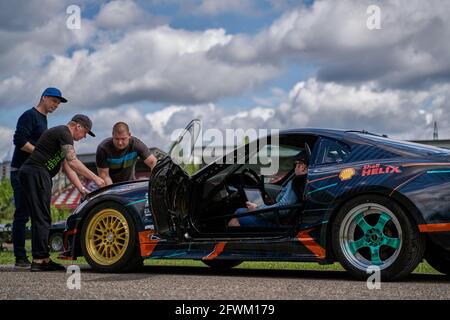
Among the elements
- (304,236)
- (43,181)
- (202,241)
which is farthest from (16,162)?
(304,236)

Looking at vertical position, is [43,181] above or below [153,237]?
above

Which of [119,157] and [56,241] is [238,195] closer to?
[119,157]

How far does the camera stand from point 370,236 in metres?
5.78

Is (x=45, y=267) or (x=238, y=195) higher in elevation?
(x=238, y=195)

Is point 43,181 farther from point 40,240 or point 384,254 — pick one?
point 384,254

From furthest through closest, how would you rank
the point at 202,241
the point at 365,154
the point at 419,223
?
the point at 202,241
the point at 365,154
the point at 419,223

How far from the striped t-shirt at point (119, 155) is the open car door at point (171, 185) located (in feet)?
5.64

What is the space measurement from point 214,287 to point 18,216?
359 cm

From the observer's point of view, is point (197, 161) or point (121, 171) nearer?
point (197, 161)

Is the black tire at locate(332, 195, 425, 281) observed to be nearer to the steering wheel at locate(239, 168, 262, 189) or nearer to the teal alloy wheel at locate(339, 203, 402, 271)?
the teal alloy wheel at locate(339, 203, 402, 271)

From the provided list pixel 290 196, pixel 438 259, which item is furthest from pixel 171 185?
pixel 438 259

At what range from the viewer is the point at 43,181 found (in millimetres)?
7578

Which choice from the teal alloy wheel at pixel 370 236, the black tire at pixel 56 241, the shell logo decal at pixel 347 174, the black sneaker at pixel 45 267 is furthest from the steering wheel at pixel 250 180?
the black tire at pixel 56 241

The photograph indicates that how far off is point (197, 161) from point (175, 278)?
1.37 meters
